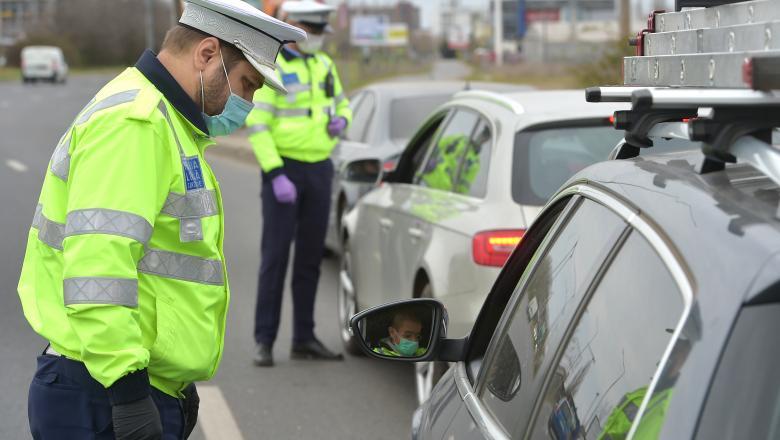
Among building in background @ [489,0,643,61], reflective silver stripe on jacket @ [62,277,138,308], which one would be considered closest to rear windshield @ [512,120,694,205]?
reflective silver stripe on jacket @ [62,277,138,308]

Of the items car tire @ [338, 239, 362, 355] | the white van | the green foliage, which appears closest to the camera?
car tire @ [338, 239, 362, 355]

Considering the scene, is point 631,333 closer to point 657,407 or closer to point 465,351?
point 657,407

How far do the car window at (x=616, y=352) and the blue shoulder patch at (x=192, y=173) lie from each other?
3.98 feet

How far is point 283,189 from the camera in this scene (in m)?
7.36

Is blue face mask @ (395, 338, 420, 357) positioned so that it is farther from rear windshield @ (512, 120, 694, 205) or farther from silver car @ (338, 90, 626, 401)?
rear windshield @ (512, 120, 694, 205)

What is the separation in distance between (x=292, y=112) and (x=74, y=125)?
4418 mm

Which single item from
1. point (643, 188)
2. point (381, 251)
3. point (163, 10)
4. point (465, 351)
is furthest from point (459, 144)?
point (163, 10)

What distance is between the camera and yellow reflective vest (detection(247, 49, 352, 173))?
24.2ft

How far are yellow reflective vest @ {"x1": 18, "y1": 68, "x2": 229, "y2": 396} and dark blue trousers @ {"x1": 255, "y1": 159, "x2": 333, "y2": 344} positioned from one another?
13.2ft

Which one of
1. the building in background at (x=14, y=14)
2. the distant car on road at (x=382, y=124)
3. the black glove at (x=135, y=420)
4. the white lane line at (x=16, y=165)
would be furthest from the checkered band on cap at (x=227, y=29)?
the building in background at (x=14, y=14)

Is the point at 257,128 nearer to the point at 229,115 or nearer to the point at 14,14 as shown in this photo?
the point at 229,115

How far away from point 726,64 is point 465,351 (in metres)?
1.53

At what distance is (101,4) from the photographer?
126625 millimetres

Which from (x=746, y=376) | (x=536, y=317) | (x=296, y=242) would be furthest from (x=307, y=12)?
(x=746, y=376)
